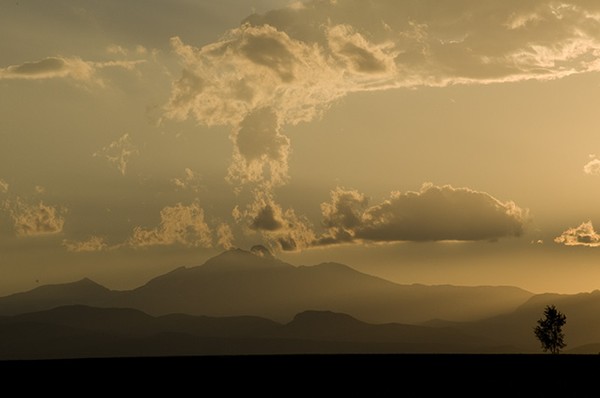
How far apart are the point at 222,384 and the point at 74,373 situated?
785 inches

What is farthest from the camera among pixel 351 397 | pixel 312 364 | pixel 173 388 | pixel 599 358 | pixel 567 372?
pixel 599 358

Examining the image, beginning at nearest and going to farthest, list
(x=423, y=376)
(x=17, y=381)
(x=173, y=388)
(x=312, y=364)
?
(x=173, y=388) → (x=17, y=381) → (x=423, y=376) → (x=312, y=364)

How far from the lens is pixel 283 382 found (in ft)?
283

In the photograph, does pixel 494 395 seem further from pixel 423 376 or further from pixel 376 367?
pixel 376 367

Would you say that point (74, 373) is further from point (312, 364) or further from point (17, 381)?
point (312, 364)

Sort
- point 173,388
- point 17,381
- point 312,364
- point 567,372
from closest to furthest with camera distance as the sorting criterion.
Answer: point 173,388 → point 17,381 → point 567,372 → point 312,364

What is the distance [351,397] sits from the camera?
73.4 m

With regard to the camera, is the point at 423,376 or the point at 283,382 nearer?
the point at 283,382

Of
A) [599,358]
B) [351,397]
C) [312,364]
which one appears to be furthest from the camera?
[599,358]

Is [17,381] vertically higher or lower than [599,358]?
lower

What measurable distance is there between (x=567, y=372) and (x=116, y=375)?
49.5 metres

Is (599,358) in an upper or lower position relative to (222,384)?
upper

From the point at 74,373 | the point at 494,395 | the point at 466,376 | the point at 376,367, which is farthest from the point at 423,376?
the point at 74,373

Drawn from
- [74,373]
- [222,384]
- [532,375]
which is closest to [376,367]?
[532,375]
